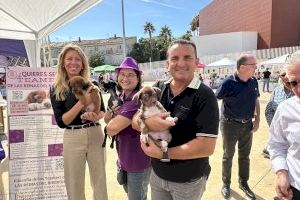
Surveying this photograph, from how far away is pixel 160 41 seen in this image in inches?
3538

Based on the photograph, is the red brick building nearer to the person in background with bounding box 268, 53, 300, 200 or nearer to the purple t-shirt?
the purple t-shirt

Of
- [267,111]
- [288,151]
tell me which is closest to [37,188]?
[288,151]

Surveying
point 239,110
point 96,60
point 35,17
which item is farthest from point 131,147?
point 96,60

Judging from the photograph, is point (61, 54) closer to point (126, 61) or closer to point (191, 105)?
point (126, 61)

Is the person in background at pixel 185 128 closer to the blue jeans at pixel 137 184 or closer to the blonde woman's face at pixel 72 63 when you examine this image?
the blue jeans at pixel 137 184

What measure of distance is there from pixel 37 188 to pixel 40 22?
100 inches

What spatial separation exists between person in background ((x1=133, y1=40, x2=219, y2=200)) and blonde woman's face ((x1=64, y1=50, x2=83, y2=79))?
60.1 inches

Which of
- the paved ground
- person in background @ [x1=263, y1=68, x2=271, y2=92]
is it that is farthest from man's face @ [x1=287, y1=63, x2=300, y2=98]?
person in background @ [x1=263, y1=68, x2=271, y2=92]

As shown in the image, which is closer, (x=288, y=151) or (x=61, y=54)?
(x=288, y=151)

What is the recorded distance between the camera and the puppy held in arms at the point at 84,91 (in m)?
3.68

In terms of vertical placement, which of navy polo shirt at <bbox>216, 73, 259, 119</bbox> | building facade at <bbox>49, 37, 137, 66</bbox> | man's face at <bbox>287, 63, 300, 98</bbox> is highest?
building facade at <bbox>49, 37, 137, 66</bbox>

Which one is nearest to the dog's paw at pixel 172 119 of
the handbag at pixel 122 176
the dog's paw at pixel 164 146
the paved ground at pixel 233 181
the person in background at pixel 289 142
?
the dog's paw at pixel 164 146

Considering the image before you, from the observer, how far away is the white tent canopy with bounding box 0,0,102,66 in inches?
193

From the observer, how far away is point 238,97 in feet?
16.6
